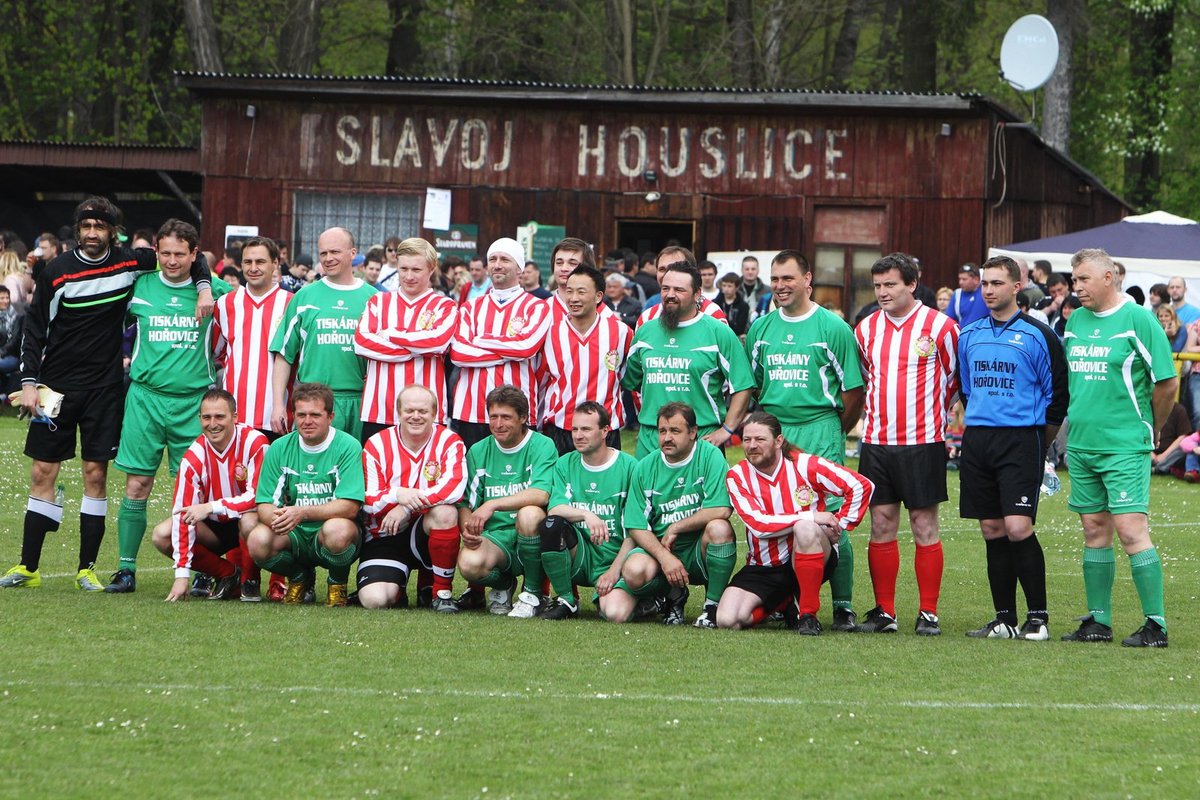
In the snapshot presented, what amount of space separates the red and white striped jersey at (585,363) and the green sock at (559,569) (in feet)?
3.66

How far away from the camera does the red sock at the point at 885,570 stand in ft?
28.3

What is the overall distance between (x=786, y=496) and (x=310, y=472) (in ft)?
8.21

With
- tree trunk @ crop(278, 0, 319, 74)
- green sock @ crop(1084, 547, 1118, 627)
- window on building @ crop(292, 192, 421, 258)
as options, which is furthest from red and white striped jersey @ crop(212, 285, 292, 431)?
tree trunk @ crop(278, 0, 319, 74)

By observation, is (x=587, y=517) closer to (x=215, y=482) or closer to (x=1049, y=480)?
(x=215, y=482)

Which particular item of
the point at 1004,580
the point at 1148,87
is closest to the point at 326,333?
the point at 1004,580

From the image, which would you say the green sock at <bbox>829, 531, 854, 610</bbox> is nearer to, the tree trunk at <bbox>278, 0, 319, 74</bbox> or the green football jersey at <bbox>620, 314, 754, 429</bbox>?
the green football jersey at <bbox>620, 314, 754, 429</bbox>

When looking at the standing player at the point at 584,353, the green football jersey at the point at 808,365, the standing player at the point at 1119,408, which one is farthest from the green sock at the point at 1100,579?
the standing player at the point at 584,353

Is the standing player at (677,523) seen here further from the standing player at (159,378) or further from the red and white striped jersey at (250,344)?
the standing player at (159,378)

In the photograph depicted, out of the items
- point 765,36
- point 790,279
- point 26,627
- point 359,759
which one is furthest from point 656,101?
point 359,759

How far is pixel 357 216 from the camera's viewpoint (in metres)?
25.3

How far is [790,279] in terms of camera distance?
886cm

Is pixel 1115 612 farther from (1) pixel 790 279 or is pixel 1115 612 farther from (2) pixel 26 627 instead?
(2) pixel 26 627

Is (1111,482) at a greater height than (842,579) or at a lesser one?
greater

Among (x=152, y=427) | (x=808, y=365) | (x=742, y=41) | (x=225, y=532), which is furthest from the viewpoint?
(x=742, y=41)
